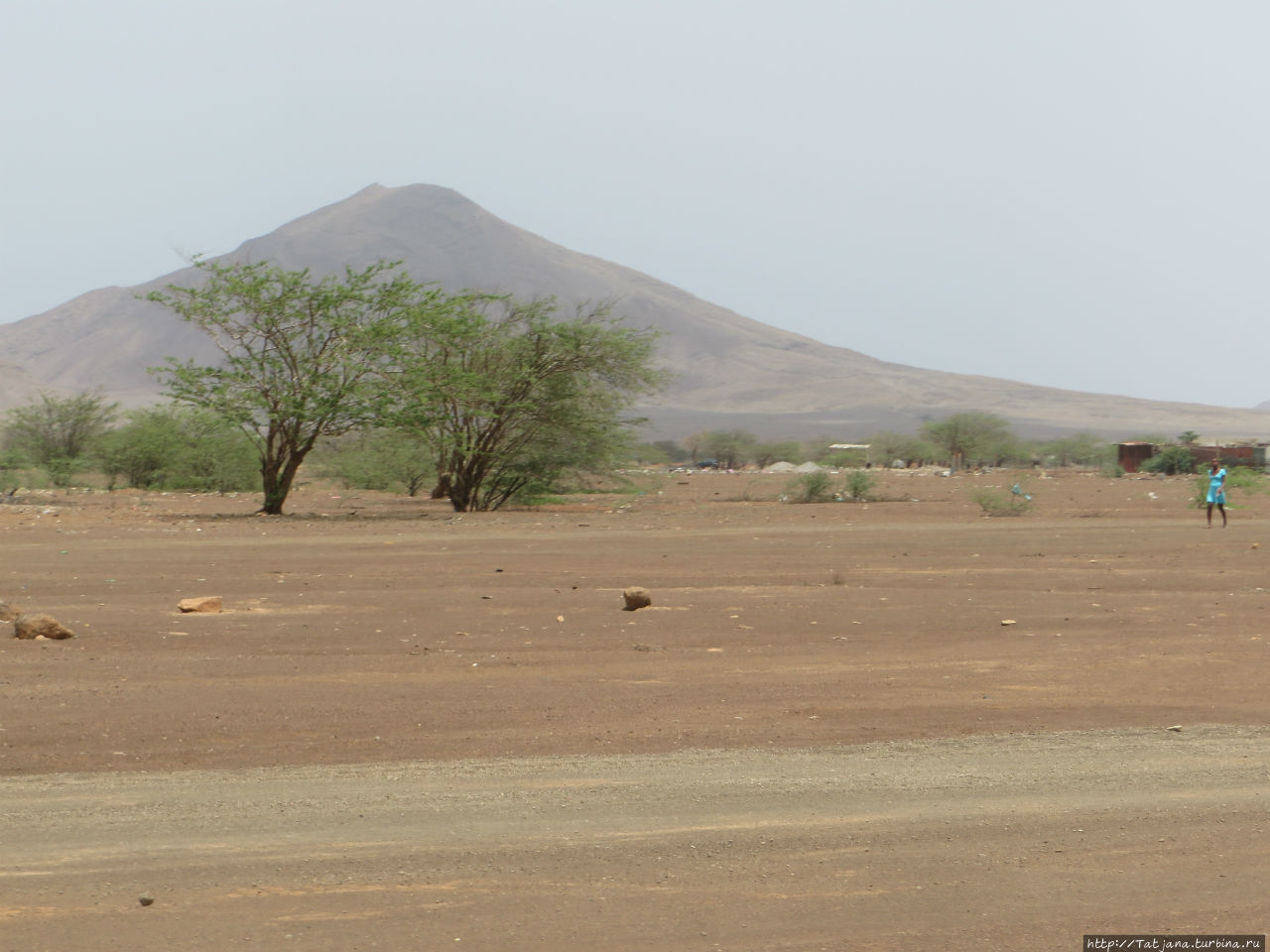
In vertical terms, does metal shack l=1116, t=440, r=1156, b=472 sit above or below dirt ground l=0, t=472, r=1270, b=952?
above

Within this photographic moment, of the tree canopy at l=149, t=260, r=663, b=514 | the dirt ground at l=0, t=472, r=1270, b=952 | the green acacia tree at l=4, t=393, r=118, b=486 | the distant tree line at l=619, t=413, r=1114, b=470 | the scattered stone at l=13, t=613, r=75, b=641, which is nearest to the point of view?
the dirt ground at l=0, t=472, r=1270, b=952

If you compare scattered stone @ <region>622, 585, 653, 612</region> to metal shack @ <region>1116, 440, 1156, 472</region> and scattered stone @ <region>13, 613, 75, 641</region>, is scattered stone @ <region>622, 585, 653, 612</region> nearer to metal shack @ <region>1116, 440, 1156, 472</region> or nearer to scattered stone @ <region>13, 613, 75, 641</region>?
scattered stone @ <region>13, 613, 75, 641</region>

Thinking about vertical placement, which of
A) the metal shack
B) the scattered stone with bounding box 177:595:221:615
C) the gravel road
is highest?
the metal shack

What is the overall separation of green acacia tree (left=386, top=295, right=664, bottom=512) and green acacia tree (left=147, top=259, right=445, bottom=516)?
132 centimetres

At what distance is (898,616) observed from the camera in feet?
53.8

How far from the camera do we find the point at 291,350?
120 feet

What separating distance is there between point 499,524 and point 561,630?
764 inches

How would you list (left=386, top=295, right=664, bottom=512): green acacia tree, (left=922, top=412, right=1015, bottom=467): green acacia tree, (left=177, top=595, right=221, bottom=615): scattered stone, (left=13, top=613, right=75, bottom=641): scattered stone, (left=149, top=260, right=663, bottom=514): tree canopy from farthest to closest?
(left=922, top=412, right=1015, bottom=467): green acacia tree < (left=386, top=295, right=664, bottom=512): green acacia tree < (left=149, top=260, right=663, bottom=514): tree canopy < (left=177, top=595, right=221, bottom=615): scattered stone < (left=13, top=613, right=75, bottom=641): scattered stone

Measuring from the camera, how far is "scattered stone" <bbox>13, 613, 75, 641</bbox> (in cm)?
1341

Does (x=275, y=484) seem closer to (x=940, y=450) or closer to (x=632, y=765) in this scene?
(x=632, y=765)

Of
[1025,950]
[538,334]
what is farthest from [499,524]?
[1025,950]

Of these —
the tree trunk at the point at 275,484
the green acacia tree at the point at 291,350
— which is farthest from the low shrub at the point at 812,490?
the tree trunk at the point at 275,484

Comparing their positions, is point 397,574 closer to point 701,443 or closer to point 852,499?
point 852,499

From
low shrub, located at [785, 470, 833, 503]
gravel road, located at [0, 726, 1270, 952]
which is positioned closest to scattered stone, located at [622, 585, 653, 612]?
gravel road, located at [0, 726, 1270, 952]
